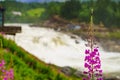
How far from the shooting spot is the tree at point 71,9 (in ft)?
507

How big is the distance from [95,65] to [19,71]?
12.4m

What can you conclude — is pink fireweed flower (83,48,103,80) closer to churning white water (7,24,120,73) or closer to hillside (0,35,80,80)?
hillside (0,35,80,80)

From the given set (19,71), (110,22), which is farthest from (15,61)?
(110,22)

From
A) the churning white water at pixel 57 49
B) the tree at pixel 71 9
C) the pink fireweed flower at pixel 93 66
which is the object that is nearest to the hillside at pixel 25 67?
the pink fireweed flower at pixel 93 66

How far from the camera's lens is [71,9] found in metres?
158

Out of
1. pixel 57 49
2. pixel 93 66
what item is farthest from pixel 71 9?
pixel 93 66

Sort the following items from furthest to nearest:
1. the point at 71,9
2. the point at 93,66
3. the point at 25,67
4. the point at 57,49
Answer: the point at 71,9 → the point at 57,49 → the point at 25,67 → the point at 93,66

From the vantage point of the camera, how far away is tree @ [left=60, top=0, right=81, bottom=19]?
15450cm

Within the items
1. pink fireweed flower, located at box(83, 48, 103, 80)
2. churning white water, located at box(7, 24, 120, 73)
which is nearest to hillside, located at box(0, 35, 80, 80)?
pink fireweed flower, located at box(83, 48, 103, 80)

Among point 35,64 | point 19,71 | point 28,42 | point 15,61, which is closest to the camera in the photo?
point 19,71

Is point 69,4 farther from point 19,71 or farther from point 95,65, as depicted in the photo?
point 95,65

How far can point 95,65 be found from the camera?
290 inches

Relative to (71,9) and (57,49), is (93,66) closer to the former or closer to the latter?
(57,49)

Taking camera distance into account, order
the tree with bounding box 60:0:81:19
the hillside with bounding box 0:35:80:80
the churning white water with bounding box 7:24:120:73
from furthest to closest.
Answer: the tree with bounding box 60:0:81:19, the churning white water with bounding box 7:24:120:73, the hillside with bounding box 0:35:80:80
